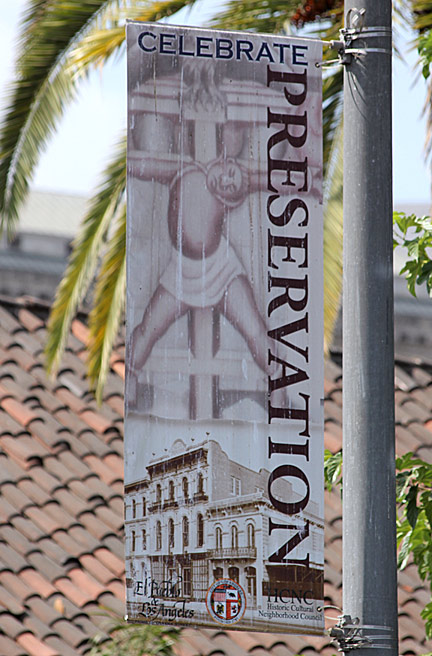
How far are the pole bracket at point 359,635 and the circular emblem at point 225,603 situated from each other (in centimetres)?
34

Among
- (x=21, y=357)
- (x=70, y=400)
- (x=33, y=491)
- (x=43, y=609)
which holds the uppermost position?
(x=21, y=357)

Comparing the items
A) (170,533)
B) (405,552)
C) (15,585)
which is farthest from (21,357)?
(170,533)

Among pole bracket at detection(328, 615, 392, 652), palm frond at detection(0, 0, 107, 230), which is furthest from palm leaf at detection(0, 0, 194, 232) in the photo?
pole bracket at detection(328, 615, 392, 652)

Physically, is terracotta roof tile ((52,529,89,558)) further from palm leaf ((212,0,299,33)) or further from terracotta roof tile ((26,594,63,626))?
palm leaf ((212,0,299,33))

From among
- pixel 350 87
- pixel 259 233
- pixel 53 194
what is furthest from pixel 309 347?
pixel 53 194

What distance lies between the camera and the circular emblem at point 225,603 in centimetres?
429

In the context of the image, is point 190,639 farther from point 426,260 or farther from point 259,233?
point 259,233

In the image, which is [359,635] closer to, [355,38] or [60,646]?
[355,38]

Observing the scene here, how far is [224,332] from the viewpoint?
177 inches

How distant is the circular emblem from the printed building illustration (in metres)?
0.02

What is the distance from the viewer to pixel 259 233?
459 cm

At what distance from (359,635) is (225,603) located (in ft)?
1.60

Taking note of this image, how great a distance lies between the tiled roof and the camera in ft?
26.4

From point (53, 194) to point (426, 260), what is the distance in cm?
1492
